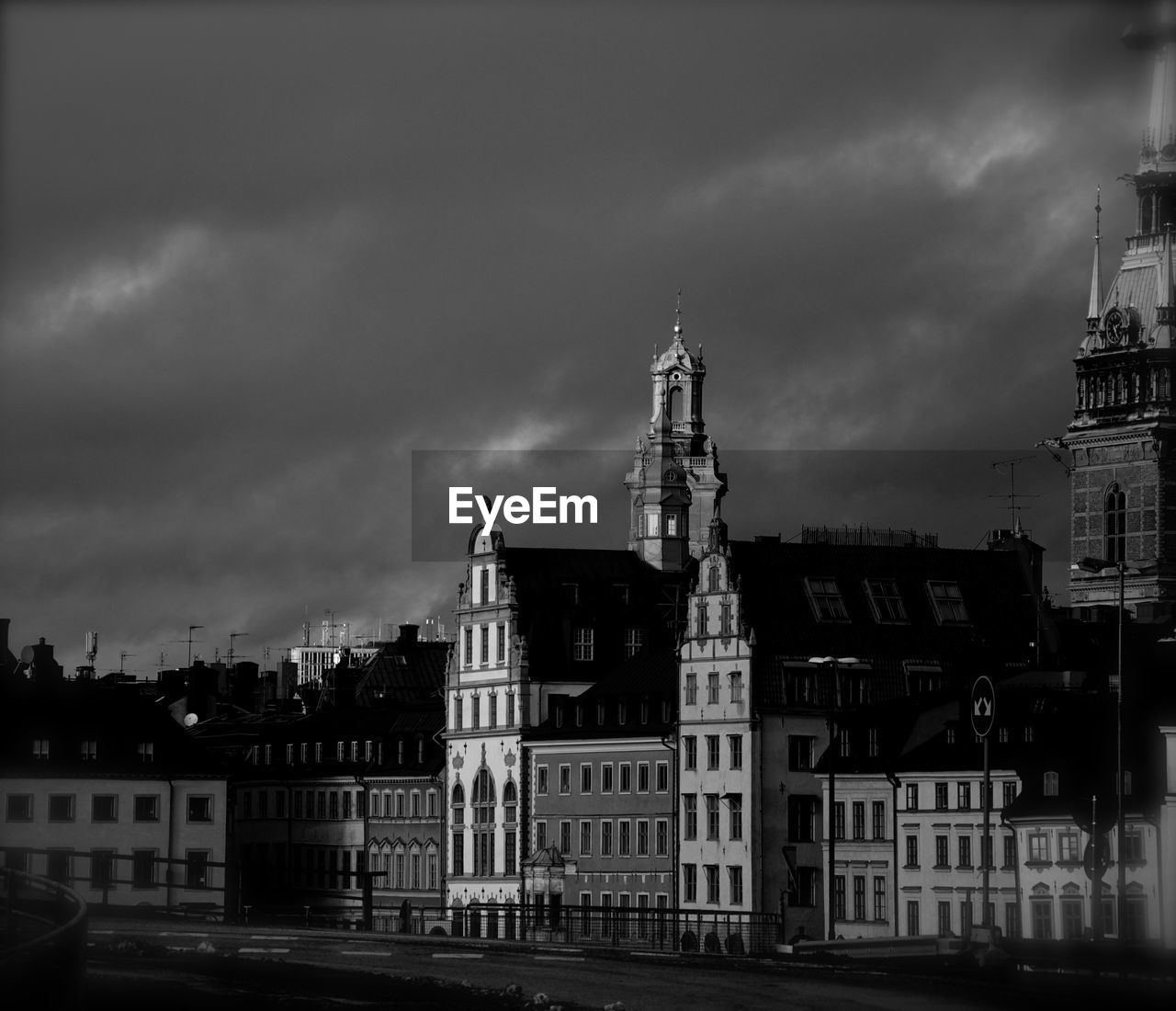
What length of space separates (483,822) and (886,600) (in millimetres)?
24430

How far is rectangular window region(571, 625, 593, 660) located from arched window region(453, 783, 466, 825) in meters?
9.57

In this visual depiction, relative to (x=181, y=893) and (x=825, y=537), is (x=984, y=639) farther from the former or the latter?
(x=181, y=893)

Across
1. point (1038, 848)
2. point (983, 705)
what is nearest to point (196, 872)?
point (1038, 848)

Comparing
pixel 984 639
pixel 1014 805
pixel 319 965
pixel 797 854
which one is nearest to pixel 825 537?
pixel 984 639

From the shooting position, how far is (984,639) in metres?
141

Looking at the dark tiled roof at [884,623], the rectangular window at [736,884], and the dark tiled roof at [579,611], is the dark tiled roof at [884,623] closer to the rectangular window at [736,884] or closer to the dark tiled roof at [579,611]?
the rectangular window at [736,884]

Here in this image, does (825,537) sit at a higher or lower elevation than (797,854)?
higher

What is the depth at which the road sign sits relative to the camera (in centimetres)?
9188

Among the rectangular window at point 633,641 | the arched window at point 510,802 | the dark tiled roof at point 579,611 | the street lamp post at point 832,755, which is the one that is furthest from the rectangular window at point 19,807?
the street lamp post at point 832,755

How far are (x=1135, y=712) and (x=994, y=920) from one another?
10026 millimetres

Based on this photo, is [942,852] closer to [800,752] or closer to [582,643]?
[800,752]

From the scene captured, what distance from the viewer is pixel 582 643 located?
150625 mm

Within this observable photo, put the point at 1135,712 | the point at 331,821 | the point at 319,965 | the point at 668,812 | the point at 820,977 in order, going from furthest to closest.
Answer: the point at 331,821, the point at 668,812, the point at 1135,712, the point at 319,965, the point at 820,977

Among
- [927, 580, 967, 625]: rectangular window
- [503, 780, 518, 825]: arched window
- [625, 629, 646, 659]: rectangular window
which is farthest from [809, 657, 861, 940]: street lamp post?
[503, 780, 518, 825]: arched window
